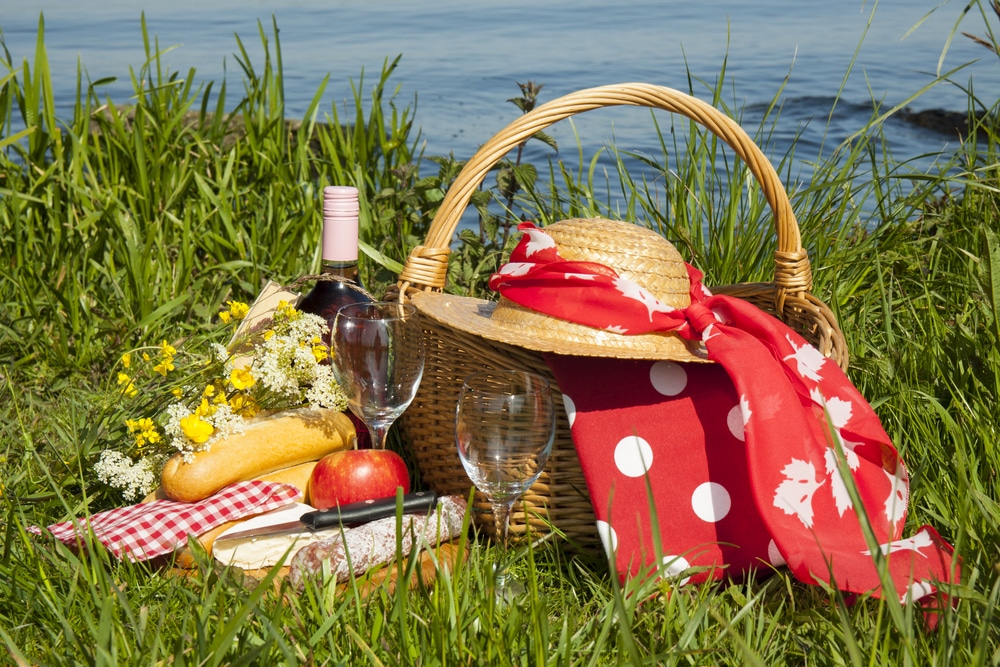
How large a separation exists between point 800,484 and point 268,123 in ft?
8.55

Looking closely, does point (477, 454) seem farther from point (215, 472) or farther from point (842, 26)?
point (842, 26)

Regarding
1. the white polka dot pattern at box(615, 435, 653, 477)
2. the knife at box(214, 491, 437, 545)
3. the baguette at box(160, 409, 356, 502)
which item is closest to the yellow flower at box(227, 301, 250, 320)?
the baguette at box(160, 409, 356, 502)

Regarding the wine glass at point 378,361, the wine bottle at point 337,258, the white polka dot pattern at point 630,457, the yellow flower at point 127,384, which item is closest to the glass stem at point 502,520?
the white polka dot pattern at point 630,457

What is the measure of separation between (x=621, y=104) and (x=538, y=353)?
61 cm

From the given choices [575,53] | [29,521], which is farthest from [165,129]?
[575,53]

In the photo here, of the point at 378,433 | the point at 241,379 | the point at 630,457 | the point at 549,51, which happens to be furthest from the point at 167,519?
the point at 549,51

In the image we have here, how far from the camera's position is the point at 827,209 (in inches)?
109

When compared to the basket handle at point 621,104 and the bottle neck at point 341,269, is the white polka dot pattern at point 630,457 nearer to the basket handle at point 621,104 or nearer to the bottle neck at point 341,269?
the basket handle at point 621,104

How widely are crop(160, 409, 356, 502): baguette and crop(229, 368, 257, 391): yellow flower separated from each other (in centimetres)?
8

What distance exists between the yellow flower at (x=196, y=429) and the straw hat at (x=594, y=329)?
0.48 metres

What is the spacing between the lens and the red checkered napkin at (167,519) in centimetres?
173

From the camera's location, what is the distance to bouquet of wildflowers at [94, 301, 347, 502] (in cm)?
190

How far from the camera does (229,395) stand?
2.08 metres

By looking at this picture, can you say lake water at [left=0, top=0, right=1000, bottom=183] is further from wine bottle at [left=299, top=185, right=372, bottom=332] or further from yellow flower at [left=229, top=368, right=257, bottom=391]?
yellow flower at [left=229, top=368, right=257, bottom=391]
